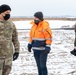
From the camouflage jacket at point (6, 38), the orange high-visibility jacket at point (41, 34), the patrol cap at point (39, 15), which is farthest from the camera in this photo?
the patrol cap at point (39, 15)

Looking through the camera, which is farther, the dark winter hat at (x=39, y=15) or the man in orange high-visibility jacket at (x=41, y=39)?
the dark winter hat at (x=39, y=15)

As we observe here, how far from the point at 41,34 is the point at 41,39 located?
0.12m

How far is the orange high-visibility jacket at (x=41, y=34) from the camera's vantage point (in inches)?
300

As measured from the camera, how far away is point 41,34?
7664 millimetres

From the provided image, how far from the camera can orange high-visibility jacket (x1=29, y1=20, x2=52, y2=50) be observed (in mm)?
7617

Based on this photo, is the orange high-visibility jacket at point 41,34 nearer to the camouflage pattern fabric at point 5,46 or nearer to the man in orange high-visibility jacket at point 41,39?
the man in orange high-visibility jacket at point 41,39

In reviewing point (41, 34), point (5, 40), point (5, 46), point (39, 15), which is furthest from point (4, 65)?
point (39, 15)

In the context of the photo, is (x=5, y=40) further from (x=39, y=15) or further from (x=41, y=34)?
(x=39, y=15)

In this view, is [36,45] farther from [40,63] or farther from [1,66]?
[1,66]

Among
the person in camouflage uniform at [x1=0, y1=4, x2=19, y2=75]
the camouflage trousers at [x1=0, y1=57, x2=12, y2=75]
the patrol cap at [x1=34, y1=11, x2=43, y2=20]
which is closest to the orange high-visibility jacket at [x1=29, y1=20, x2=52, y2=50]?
the patrol cap at [x1=34, y1=11, x2=43, y2=20]

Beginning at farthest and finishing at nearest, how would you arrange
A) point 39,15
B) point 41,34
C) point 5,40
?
point 39,15
point 41,34
point 5,40

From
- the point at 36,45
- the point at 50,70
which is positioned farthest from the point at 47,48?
the point at 50,70

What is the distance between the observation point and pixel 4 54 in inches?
241

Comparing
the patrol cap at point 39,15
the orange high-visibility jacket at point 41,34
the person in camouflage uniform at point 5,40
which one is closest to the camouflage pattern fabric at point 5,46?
Result: the person in camouflage uniform at point 5,40
